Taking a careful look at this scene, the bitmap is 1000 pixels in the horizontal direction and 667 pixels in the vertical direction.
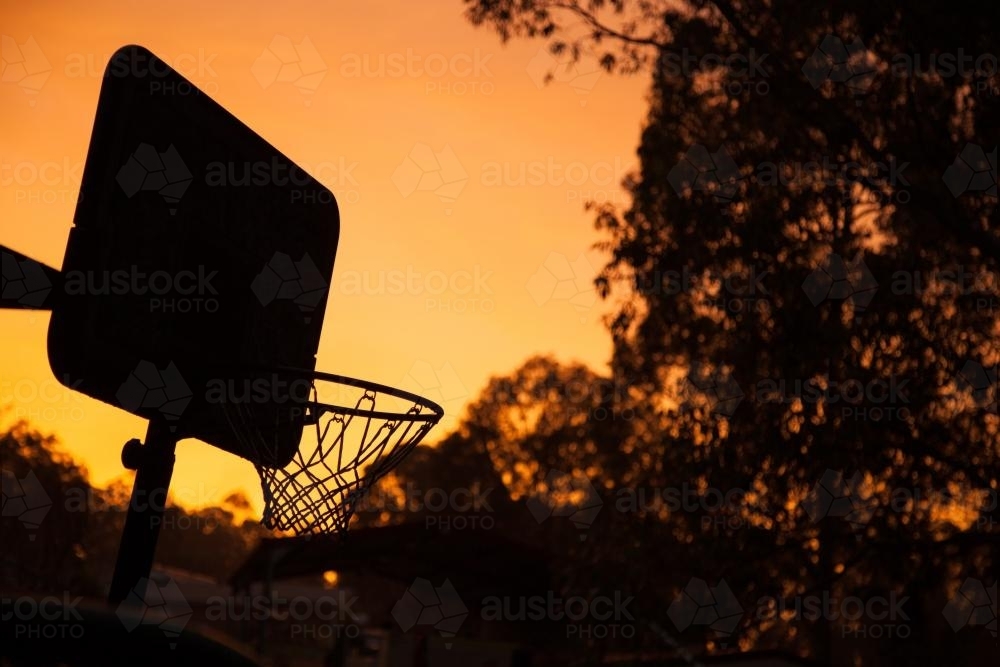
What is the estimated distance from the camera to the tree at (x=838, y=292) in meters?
13.9

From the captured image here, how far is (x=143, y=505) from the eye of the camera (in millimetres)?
5113

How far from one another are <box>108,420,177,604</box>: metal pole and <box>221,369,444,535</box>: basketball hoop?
→ 0.45 metres

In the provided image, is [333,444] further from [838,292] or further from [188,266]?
[838,292]

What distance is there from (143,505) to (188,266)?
1.38 m

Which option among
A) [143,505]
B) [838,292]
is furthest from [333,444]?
[838,292]

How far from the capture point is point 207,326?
19.3 ft

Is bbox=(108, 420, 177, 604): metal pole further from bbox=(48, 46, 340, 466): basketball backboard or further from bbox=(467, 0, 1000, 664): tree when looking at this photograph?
bbox=(467, 0, 1000, 664): tree

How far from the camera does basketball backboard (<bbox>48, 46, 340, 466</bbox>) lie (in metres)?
4.91

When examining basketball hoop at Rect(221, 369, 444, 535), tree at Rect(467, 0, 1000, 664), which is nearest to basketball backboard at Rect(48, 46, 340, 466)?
basketball hoop at Rect(221, 369, 444, 535)

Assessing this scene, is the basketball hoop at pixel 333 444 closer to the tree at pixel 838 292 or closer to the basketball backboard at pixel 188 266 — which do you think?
the basketball backboard at pixel 188 266

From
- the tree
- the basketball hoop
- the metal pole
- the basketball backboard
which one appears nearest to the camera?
the basketball backboard

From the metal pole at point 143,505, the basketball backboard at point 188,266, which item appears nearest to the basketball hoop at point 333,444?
the basketball backboard at point 188,266

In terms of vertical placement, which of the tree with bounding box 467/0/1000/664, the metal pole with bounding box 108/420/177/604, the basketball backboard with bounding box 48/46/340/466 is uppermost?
the tree with bounding box 467/0/1000/664

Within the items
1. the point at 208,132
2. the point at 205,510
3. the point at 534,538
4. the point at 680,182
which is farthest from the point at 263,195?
the point at 205,510
